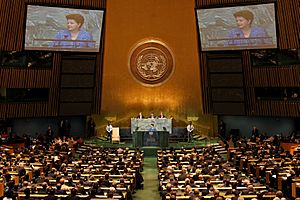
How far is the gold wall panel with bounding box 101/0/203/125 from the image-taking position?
30.9 meters

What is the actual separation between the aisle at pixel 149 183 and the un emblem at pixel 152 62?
808cm

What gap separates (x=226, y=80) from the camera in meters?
28.8

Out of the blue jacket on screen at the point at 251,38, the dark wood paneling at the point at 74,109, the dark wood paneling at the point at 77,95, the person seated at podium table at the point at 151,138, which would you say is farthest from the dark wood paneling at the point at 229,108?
the dark wood paneling at the point at 74,109

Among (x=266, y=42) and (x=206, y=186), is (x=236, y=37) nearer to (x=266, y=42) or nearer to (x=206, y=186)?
(x=266, y=42)

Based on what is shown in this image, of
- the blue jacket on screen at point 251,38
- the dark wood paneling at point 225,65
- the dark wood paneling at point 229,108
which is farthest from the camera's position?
the dark wood paneling at point 229,108

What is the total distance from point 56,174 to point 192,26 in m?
17.9

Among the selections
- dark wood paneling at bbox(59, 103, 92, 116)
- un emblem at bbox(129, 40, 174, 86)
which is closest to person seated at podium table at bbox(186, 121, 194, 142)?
un emblem at bbox(129, 40, 174, 86)

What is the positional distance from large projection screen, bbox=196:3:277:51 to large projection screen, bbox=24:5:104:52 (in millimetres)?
6891

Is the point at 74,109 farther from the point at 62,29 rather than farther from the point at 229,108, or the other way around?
the point at 229,108

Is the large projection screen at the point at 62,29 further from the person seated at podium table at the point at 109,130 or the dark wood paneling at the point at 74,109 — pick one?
the person seated at podium table at the point at 109,130

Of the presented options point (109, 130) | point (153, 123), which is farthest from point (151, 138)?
point (109, 130)

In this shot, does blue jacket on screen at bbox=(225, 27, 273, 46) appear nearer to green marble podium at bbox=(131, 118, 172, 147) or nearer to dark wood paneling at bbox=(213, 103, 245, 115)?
dark wood paneling at bbox=(213, 103, 245, 115)

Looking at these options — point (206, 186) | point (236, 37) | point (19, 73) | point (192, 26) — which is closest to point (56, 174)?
point (206, 186)

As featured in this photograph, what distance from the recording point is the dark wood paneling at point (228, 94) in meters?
28.8
